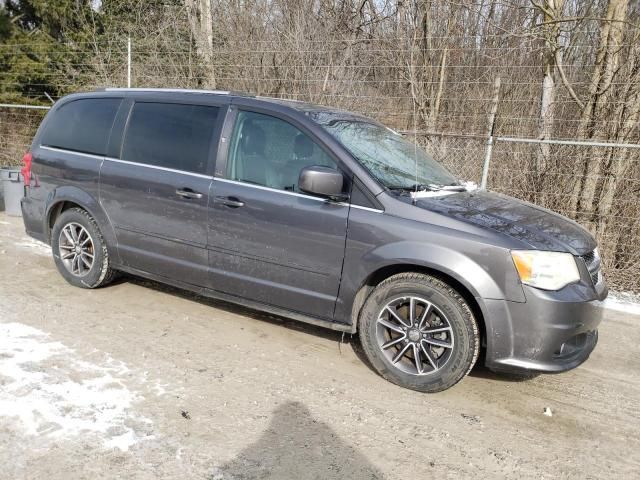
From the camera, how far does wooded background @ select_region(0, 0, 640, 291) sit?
631 cm

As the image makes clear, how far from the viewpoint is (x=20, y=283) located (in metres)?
5.01

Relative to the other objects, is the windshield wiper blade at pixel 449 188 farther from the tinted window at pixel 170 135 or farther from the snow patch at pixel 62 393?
the snow patch at pixel 62 393

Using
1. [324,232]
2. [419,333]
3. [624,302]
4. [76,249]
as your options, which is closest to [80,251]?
[76,249]

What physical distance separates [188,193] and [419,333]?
210 centimetres

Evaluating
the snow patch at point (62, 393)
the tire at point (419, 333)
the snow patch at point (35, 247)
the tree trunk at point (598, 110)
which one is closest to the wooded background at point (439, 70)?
the tree trunk at point (598, 110)

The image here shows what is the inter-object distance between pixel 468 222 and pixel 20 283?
4273 mm

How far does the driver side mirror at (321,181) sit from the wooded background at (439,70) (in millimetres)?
3118

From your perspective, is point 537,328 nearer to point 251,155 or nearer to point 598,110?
point 251,155

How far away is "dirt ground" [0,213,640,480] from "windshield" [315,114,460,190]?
1.38 metres

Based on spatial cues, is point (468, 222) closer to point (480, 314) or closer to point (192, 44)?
point (480, 314)

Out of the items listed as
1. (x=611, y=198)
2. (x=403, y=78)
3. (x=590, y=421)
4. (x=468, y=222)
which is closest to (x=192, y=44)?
(x=403, y=78)

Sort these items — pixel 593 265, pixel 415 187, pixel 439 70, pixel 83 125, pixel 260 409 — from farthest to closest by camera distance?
pixel 439 70 → pixel 83 125 → pixel 415 187 → pixel 593 265 → pixel 260 409

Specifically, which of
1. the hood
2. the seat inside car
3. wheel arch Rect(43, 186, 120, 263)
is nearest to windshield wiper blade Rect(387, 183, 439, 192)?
the hood

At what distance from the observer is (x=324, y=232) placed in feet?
11.8
